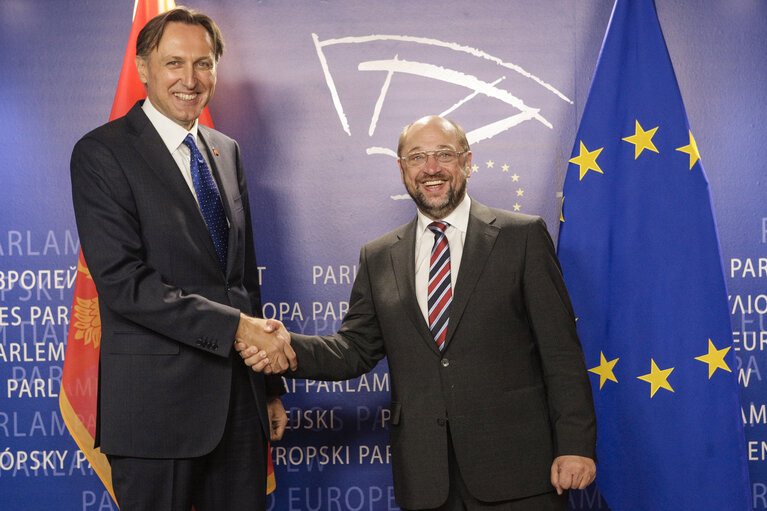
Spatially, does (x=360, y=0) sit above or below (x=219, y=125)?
above

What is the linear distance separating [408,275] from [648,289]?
1043 millimetres

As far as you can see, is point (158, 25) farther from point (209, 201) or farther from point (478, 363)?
point (478, 363)

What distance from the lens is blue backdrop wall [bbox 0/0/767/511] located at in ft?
10.4

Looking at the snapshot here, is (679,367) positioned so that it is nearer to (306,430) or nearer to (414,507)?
(414,507)

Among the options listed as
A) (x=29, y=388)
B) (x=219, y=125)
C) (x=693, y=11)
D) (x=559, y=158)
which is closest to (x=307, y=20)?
(x=219, y=125)

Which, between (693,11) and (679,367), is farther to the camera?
(693,11)

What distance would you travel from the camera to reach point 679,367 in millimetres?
2672

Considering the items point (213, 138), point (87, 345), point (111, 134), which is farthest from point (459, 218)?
point (87, 345)

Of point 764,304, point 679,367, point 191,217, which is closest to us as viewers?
point 191,217

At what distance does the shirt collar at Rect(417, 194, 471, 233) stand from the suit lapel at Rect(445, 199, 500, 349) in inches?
1.3

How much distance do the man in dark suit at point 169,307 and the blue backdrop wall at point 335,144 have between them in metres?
0.91

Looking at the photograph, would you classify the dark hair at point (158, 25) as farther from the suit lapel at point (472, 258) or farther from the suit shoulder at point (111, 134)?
the suit lapel at point (472, 258)

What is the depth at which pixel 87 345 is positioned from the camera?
285 cm

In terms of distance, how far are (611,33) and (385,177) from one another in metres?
1.14
